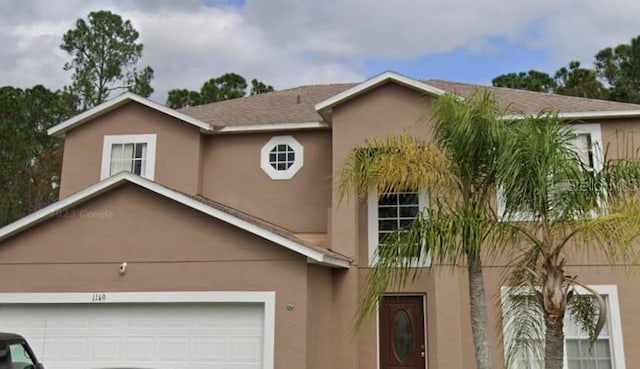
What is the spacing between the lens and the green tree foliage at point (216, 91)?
30.9m

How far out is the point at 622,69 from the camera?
2816 centimetres

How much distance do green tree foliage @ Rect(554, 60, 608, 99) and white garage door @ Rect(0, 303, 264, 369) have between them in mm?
23397

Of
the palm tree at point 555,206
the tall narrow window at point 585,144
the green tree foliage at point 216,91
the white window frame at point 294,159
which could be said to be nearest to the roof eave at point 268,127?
the white window frame at point 294,159

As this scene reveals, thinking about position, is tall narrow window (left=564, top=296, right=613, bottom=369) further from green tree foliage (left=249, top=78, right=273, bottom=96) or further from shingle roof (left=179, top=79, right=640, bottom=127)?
green tree foliage (left=249, top=78, right=273, bottom=96)

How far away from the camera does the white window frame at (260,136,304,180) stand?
1477 centimetres

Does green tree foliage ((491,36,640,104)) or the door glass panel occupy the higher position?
green tree foliage ((491,36,640,104))

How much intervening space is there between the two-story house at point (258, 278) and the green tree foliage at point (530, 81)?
16.3 m

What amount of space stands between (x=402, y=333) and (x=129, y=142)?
884 centimetres

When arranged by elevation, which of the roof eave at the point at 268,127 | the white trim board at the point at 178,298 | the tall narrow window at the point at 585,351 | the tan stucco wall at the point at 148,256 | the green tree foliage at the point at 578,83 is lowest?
the tall narrow window at the point at 585,351

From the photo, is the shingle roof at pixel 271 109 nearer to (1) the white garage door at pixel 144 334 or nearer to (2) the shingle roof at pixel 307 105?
(2) the shingle roof at pixel 307 105

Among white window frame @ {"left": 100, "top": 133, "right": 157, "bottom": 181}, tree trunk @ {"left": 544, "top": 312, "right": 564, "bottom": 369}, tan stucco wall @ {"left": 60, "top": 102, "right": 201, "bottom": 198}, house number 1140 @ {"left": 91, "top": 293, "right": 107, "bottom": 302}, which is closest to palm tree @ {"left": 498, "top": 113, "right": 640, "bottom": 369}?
tree trunk @ {"left": 544, "top": 312, "right": 564, "bottom": 369}

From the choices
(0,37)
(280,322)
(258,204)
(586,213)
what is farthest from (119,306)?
(0,37)

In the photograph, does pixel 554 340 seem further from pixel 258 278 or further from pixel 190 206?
pixel 190 206

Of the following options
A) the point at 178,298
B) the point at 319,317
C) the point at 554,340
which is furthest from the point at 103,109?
the point at 554,340
